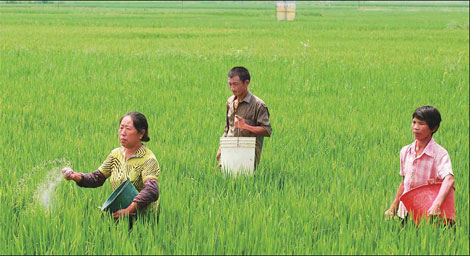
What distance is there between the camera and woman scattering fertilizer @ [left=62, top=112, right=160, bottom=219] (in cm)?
276

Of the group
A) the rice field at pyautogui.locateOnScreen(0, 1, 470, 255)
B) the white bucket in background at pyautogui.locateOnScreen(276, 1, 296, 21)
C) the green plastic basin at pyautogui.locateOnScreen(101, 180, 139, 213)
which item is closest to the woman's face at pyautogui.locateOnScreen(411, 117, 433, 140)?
the rice field at pyautogui.locateOnScreen(0, 1, 470, 255)

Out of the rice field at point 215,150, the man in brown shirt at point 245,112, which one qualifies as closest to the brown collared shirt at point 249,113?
the man in brown shirt at point 245,112

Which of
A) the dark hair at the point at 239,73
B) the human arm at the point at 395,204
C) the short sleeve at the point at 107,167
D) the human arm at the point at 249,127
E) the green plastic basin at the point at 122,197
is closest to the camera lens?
the green plastic basin at the point at 122,197

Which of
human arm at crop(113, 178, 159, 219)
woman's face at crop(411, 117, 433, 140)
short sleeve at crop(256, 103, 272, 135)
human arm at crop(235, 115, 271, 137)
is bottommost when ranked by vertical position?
human arm at crop(113, 178, 159, 219)

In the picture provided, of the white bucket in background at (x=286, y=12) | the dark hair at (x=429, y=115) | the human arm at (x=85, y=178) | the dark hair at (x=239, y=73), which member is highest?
the white bucket in background at (x=286, y=12)

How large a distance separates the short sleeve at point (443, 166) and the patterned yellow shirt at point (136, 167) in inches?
50.4

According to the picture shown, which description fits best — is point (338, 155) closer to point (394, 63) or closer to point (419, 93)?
point (419, 93)

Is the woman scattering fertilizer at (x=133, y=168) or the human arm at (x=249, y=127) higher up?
the human arm at (x=249, y=127)

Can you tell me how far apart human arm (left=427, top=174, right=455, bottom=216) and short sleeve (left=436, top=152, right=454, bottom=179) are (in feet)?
0.08

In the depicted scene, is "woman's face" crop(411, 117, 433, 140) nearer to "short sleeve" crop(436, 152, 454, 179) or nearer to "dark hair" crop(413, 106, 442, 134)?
"dark hair" crop(413, 106, 442, 134)

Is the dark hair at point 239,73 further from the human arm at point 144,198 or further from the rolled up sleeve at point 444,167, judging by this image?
the rolled up sleeve at point 444,167

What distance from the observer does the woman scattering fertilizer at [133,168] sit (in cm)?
276

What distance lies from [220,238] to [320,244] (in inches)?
17.3

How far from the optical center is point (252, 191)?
12.4 feet
